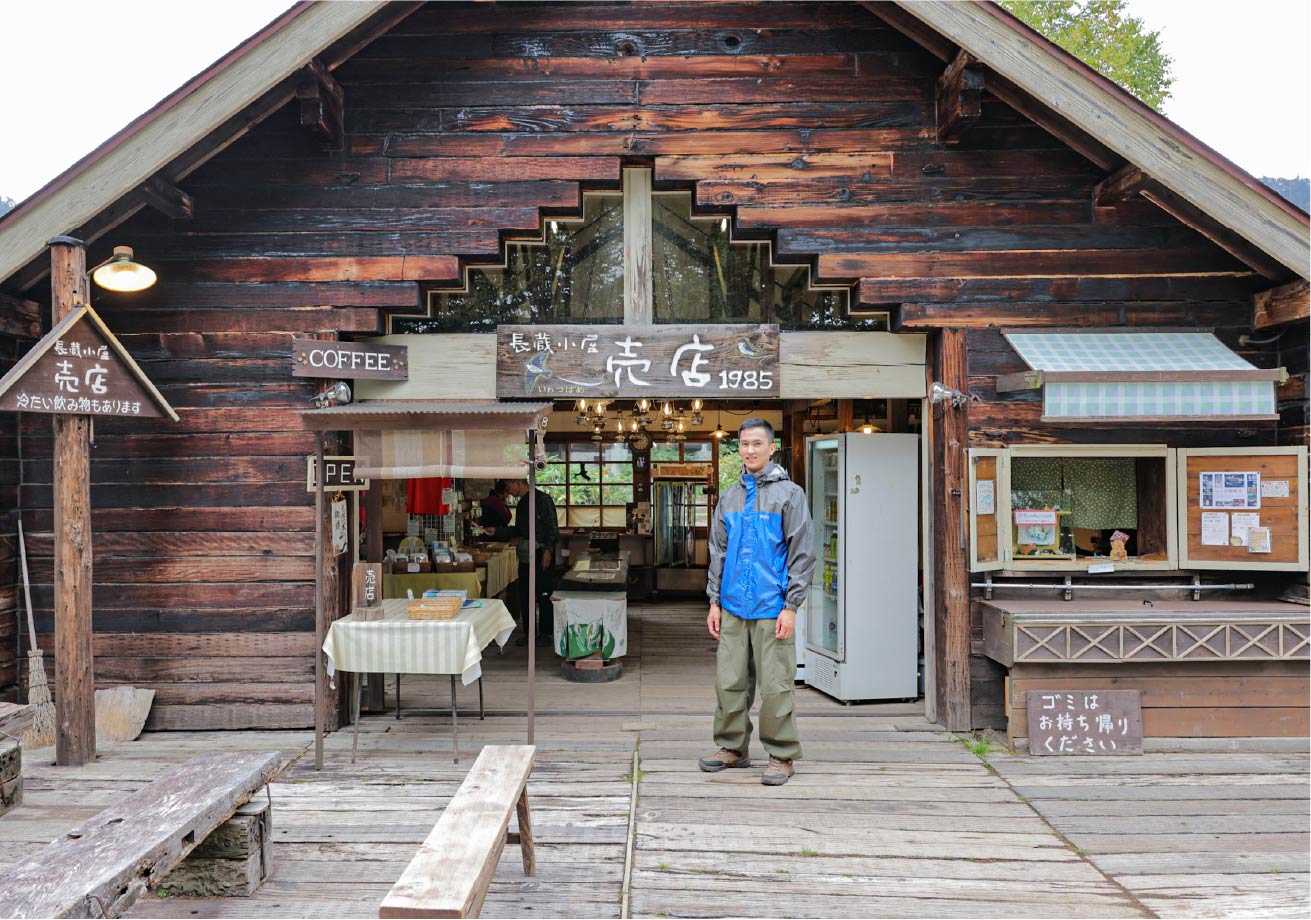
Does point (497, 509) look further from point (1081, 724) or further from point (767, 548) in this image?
point (1081, 724)

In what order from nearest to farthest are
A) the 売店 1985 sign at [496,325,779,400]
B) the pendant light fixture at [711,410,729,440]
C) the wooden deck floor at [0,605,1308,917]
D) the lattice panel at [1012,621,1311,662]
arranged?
1. the wooden deck floor at [0,605,1308,917]
2. the lattice panel at [1012,621,1311,662]
3. the 売店 1985 sign at [496,325,779,400]
4. the pendant light fixture at [711,410,729,440]

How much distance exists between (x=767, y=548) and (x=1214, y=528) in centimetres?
345

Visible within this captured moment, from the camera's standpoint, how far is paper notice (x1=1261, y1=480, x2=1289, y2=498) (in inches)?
236

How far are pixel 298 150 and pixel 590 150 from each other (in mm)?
2146

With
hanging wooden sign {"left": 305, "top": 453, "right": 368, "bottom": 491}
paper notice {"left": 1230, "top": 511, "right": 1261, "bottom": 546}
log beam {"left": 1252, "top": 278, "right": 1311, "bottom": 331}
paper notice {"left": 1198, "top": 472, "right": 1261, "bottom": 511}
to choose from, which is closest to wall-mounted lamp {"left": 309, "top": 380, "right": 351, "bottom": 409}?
hanging wooden sign {"left": 305, "top": 453, "right": 368, "bottom": 491}

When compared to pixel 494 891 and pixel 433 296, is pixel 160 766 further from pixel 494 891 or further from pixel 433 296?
pixel 433 296

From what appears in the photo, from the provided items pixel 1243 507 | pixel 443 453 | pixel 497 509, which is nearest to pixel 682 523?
pixel 497 509

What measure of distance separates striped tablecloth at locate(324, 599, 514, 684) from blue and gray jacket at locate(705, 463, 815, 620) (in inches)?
65.4

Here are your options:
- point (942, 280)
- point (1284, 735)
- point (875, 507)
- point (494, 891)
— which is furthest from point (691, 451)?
point (494, 891)

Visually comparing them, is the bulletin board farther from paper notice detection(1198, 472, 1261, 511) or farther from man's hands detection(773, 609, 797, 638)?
man's hands detection(773, 609, 797, 638)

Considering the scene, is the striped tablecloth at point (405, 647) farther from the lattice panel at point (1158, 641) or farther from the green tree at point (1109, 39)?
the green tree at point (1109, 39)

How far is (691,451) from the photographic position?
13.3 metres

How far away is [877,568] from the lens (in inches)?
277

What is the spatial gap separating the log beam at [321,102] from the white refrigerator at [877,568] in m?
4.47
